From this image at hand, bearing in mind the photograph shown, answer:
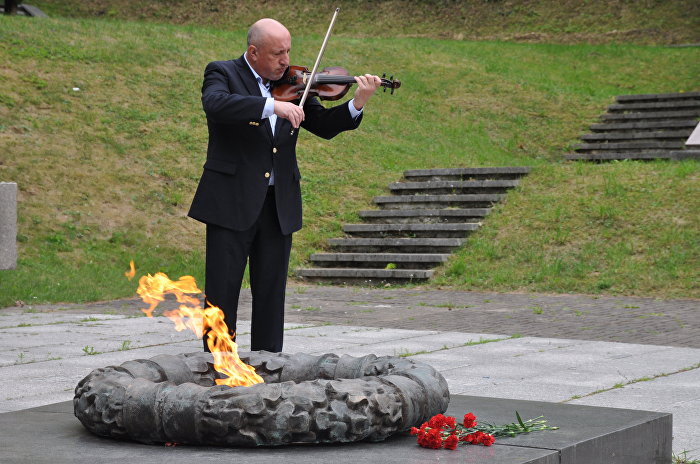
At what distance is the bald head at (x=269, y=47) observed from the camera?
4551mm

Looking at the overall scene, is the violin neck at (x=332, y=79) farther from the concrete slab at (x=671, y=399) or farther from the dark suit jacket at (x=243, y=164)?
the concrete slab at (x=671, y=399)

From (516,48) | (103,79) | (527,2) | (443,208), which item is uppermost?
(527,2)

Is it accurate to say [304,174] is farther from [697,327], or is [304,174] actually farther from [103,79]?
[697,327]

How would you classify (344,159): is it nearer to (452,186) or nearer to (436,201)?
(452,186)

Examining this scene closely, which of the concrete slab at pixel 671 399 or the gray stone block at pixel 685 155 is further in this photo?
the gray stone block at pixel 685 155

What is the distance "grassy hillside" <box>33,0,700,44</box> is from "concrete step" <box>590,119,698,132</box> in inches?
335

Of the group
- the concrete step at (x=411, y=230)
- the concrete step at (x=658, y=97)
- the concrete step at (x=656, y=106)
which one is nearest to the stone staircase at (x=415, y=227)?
the concrete step at (x=411, y=230)

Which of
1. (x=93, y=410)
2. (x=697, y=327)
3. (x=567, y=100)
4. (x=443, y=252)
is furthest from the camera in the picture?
(x=567, y=100)

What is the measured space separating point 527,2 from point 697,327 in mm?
22481

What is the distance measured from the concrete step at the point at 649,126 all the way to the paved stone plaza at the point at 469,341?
8.11 meters

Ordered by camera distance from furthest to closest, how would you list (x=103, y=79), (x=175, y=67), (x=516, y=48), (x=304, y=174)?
(x=516, y=48), (x=175, y=67), (x=103, y=79), (x=304, y=174)

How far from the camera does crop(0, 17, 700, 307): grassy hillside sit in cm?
1285

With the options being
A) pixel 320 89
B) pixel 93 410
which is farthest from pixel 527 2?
pixel 93 410

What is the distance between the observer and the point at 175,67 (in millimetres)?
19469
